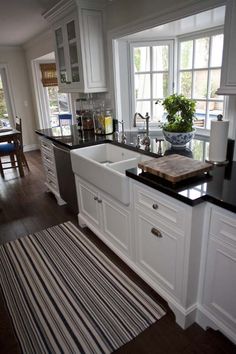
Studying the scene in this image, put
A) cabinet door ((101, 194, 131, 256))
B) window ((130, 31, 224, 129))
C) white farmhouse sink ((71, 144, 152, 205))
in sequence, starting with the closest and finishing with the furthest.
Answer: white farmhouse sink ((71, 144, 152, 205)), cabinet door ((101, 194, 131, 256)), window ((130, 31, 224, 129))

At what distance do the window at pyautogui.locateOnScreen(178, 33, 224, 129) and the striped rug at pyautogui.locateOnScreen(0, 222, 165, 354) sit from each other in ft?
5.59

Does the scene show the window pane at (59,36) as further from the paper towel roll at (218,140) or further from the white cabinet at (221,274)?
the white cabinet at (221,274)

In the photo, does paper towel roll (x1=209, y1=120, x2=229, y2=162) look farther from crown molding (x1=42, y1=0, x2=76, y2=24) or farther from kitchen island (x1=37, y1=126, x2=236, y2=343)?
crown molding (x1=42, y1=0, x2=76, y2=24)

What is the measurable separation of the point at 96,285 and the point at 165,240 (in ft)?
2.51

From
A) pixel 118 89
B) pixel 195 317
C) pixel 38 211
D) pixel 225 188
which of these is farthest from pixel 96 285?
pixel 118 89

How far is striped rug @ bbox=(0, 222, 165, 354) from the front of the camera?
1567 millimetres

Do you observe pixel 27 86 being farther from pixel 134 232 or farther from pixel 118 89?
pixel 134 232

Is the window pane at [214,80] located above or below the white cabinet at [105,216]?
above

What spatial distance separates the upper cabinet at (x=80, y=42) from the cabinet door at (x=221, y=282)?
221 centimetres

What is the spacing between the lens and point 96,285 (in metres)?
1.97

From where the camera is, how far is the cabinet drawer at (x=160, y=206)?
139cm

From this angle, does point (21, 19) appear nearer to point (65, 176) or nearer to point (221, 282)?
point (65, 176)

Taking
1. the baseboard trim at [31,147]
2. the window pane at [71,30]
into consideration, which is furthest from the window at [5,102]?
the window pane at [71,30]

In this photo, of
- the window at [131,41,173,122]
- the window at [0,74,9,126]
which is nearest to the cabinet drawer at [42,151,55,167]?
the window at [131,41,173,122]
